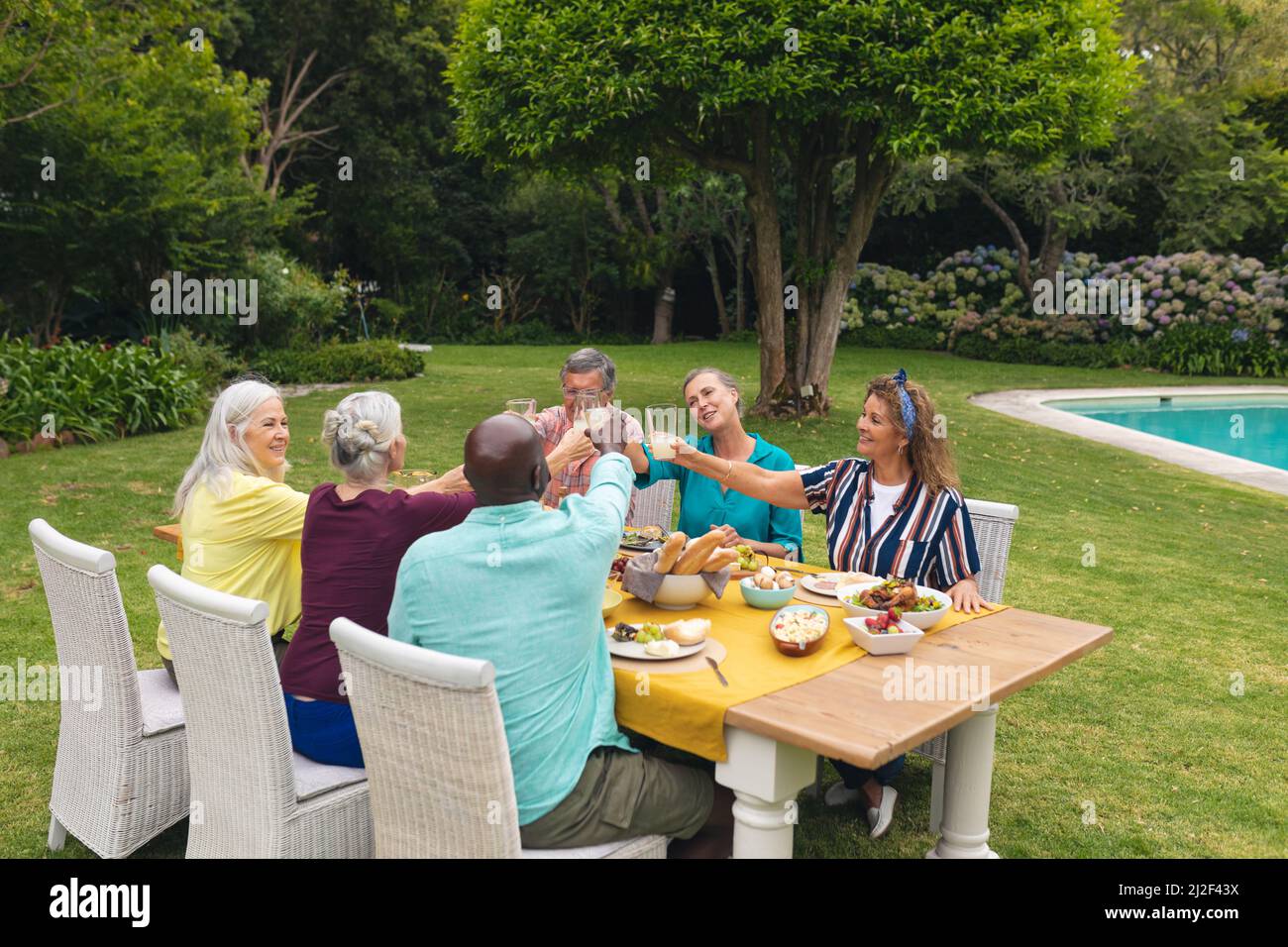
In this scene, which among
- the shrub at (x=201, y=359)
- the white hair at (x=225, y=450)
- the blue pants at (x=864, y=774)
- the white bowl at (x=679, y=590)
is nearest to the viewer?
the white bowl at (x=679, y=590)

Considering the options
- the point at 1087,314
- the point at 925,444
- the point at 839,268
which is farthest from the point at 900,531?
the point at 1087,314

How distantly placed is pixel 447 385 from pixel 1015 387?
9.51 metres

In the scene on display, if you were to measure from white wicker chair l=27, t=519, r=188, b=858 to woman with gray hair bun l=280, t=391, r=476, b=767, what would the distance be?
453mm

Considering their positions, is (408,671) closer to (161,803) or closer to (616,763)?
(616,763)

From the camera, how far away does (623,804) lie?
8.46 ft

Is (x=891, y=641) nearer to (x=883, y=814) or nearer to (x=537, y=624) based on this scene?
(x=537, y=624)

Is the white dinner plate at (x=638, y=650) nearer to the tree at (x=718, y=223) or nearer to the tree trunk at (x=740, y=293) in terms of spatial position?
the tree at (x=718, y=223)

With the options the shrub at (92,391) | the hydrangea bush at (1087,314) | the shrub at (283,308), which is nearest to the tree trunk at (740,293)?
the hydrangea bush at (1087,314)

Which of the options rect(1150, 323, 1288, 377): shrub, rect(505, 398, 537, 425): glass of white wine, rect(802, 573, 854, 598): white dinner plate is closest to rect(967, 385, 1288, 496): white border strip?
rect(1150, 323, 1288, 377): shrub

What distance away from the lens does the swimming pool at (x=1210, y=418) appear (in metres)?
14.9

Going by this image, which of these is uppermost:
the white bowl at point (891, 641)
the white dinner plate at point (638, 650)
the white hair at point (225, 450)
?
the white hair at point (225, 450)

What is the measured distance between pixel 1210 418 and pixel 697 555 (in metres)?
16.3

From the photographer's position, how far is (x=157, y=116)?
13.8 meters

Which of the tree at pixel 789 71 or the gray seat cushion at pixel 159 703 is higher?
the tree at pixel 789 71
